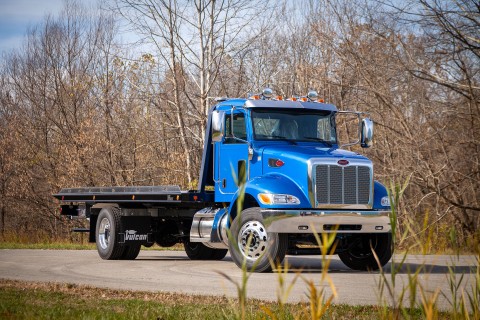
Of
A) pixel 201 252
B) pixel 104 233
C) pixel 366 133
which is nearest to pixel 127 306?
pixel 366 133

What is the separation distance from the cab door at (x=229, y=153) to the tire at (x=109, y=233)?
96.0 inches

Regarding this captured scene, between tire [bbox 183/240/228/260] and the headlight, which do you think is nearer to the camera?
the headlight

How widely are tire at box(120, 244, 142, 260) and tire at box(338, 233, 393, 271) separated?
4297 mm

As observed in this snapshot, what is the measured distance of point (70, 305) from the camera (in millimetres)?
8859

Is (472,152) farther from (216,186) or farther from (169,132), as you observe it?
(169,132)

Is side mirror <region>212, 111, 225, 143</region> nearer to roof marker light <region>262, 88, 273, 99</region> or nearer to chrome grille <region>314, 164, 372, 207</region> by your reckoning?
roof marker light <region>262, 88, 273, 99</region>

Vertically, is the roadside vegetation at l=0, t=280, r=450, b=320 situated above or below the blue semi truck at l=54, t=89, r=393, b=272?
below

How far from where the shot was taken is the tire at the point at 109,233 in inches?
625

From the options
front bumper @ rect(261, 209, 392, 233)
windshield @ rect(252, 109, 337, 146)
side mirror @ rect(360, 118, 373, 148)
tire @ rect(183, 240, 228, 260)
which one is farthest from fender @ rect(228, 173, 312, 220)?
tire @ rect(183, 240, 228, 260)

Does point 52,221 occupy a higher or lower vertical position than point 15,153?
lower

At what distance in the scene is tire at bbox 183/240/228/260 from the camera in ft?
55.1

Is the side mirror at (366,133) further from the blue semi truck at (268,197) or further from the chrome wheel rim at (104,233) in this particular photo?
the chrome wheel rim at (104,233)

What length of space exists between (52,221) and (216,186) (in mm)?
24824

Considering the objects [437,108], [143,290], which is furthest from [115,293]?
[437,108]
